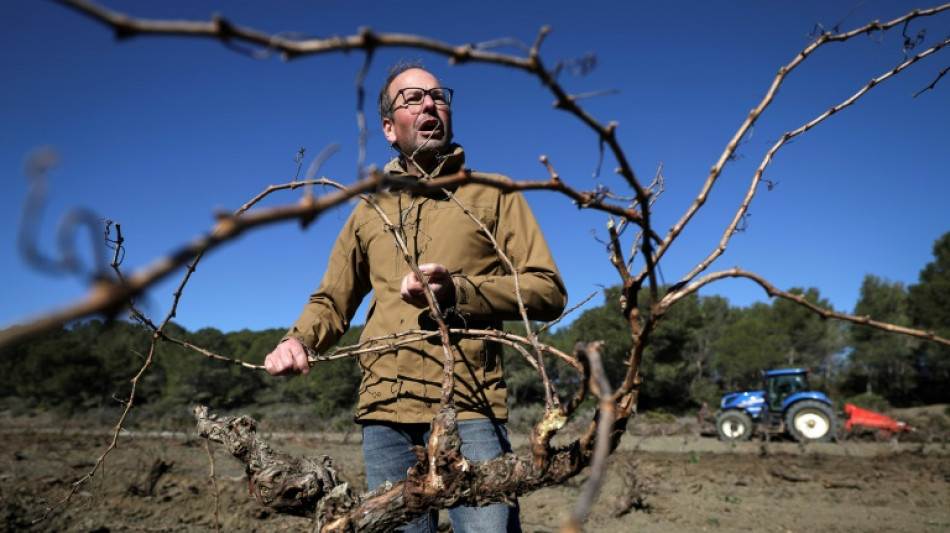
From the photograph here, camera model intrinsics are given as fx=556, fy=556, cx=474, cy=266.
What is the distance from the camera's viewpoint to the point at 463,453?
74.4 inches

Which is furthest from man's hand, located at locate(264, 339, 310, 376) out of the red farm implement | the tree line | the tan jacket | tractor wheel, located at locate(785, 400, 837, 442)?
the tree line

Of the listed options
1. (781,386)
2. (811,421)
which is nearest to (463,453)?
(811,421)

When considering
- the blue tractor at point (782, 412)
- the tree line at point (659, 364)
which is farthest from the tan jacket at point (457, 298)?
the tree line at point (659, 364)

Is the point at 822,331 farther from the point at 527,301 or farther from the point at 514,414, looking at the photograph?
the point at 527,301

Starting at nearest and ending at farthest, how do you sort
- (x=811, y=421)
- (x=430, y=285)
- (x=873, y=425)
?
1. (x=430, y=285)
2. (x=811, y=421)
3. (x=873, y=425)

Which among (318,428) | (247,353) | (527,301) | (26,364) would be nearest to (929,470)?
(527,301)

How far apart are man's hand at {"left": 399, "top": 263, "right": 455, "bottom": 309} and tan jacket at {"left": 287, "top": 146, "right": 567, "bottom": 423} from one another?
6 cm

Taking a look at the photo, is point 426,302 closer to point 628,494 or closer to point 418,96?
point 418,96

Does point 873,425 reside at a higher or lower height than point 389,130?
lower

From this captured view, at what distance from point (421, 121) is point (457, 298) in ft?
2.51

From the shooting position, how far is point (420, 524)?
1971 millimetres

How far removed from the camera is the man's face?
2.14 m

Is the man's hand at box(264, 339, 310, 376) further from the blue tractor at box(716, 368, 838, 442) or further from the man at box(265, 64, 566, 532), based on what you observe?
the blue tractor at box(716, 368, 838, 442)

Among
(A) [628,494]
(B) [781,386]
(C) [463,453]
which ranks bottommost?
(A) [628,494]
